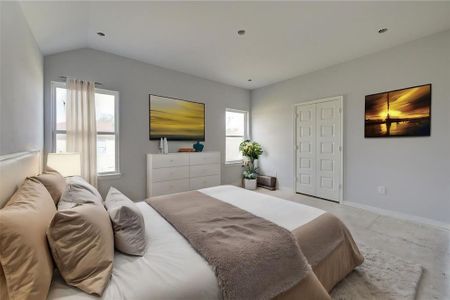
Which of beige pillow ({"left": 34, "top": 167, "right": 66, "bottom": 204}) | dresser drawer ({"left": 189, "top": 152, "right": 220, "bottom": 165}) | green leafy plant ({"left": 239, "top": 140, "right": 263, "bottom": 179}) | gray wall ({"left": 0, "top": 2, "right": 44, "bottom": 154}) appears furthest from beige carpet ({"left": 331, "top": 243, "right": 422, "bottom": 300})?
green leafy plant ({"left": 239, "top": 140, "right": 263, "bottom": 179})

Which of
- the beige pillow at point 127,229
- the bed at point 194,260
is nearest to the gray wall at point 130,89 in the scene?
the bed at point 194,260

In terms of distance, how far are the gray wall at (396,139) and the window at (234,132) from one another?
158cm

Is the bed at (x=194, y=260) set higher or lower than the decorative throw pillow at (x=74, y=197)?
lower

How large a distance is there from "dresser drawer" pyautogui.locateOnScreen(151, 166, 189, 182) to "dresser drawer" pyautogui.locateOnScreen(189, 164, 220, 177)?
13 cm

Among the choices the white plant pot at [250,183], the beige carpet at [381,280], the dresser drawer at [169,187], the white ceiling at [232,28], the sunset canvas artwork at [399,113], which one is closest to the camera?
the beige carpet at [381,280]

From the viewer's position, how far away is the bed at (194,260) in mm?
911

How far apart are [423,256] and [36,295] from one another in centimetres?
321

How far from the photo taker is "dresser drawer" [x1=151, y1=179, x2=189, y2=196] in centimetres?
358

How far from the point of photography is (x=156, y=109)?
153 inches

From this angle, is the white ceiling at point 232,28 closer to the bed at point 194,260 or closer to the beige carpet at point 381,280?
the bed at point 194,260

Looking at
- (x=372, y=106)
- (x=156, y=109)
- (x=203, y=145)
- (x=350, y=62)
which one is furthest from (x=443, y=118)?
(x=156, y=109)

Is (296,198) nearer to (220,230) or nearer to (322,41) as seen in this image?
(322,41)

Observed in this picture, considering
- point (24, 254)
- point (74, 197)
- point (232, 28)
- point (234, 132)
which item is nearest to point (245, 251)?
point (24, 254)

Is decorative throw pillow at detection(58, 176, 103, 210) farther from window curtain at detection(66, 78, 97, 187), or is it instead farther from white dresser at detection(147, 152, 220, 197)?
white dresser at detection(147, 152, 220, 197)
